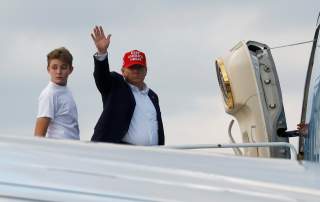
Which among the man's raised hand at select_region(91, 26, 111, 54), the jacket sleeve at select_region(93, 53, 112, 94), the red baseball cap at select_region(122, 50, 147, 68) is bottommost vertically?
the jacket sleeve at select_region(93, 53, 112, 94)

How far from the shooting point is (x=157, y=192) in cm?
179

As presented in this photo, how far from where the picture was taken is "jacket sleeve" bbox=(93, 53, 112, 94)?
5.96 meters

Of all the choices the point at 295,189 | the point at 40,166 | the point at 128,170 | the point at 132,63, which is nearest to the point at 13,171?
the point at 40,166

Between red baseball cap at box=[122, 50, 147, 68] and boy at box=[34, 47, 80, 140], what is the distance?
1.24ft

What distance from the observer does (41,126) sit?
233 inches

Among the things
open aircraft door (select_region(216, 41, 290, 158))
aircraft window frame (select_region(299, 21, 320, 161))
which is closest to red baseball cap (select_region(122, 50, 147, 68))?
open aircraft door (select_region(216, 41, 290, 158))

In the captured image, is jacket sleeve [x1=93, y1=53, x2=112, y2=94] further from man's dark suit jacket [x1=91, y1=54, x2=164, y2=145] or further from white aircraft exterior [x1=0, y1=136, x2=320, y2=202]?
white aircraft exterior [x1=0, y1=136, x2=320, y2=202]

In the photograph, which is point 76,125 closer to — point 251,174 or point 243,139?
point 243,139

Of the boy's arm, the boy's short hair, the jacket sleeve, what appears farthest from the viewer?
the boy's short hair

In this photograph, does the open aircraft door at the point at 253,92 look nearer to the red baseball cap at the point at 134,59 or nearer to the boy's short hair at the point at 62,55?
the red baseball cap at the point at 134,59

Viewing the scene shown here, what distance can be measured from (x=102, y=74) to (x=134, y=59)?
1.19 feet

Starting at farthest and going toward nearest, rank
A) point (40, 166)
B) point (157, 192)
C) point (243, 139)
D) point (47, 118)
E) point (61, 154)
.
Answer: point (47, 118) < point (243, 139) < point (61, 154) < point (40, 166) < point (157, 192)

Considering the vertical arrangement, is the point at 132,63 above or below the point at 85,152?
above

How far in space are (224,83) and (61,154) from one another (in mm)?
3613
